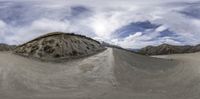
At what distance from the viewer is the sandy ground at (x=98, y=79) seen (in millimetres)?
11031

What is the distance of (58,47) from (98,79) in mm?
4278

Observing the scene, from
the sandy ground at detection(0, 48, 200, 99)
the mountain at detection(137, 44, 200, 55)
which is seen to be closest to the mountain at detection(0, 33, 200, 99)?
the sandy ground at detection(0, 48, 200, 99)

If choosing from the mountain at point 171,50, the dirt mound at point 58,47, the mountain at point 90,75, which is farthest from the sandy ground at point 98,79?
the mountain at point 171,50

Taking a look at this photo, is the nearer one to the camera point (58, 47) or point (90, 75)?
point (90, 75)

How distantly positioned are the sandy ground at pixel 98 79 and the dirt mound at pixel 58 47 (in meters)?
0.90

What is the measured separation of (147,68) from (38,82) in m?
4.19

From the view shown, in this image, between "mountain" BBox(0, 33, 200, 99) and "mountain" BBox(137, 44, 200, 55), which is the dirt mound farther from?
"mountain" BBox(137, 44, 200, 55)

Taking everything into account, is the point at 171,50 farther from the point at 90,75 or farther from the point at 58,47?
the point at 90,75

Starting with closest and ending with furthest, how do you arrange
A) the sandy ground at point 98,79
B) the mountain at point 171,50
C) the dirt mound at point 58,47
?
1. the sandy ground at point 98,79
2. the dirt mound at point 58,47
3. the mountain at point 171,50

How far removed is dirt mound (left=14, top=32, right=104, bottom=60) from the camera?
1548cm

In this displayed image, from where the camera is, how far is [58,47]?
1594 centimetres

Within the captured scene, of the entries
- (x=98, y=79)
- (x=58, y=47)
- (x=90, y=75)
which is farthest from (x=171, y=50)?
(x=98, y=79)

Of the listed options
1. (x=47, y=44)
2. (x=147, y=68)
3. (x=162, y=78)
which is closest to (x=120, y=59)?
(x=147, y=68)

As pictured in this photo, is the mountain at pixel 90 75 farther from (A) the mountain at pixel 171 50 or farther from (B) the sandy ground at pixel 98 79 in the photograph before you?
(A) the mountain at pixel 171 50
